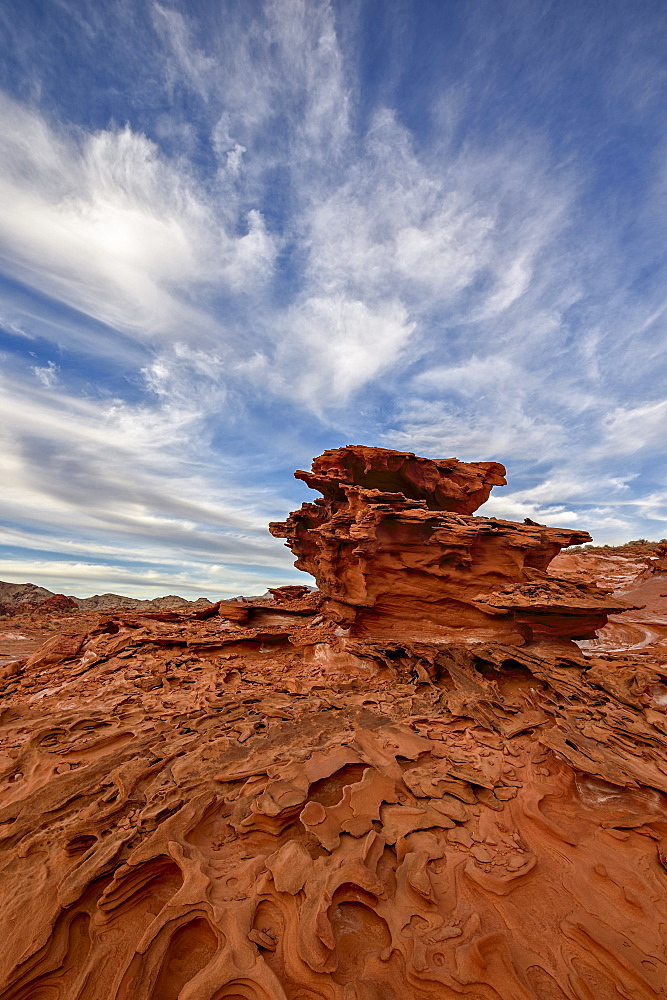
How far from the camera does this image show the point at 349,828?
4.94 meters

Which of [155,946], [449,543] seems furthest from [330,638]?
[155,946]

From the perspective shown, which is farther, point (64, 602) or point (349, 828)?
point (64, 602)

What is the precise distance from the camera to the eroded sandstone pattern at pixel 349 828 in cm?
345

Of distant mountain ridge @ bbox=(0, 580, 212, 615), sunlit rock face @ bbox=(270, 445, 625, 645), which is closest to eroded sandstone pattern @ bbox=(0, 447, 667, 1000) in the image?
sunlit rock face @ bbox=(270, 445, 625, 645)

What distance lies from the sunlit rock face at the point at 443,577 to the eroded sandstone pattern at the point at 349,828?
0.44 meters

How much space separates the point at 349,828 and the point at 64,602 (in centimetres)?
4156

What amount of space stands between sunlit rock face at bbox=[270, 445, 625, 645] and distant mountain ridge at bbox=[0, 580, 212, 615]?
21.5 metres

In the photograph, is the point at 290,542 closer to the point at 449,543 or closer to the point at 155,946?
the point at 449,543

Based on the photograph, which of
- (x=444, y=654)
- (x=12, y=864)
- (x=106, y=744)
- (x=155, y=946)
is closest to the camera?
(x=155, y=946)

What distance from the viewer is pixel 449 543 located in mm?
14133

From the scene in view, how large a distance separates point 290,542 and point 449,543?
10846 mm

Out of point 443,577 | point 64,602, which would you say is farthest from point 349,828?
point 64,602

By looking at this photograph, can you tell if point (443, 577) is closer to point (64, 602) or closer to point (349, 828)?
point (349, 828)

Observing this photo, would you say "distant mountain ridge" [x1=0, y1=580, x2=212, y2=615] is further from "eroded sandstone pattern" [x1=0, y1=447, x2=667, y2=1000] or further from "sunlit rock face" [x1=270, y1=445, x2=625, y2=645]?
"eroded sandstone pattern" [x1=0, y1=447, x2=667, y2=1000]
